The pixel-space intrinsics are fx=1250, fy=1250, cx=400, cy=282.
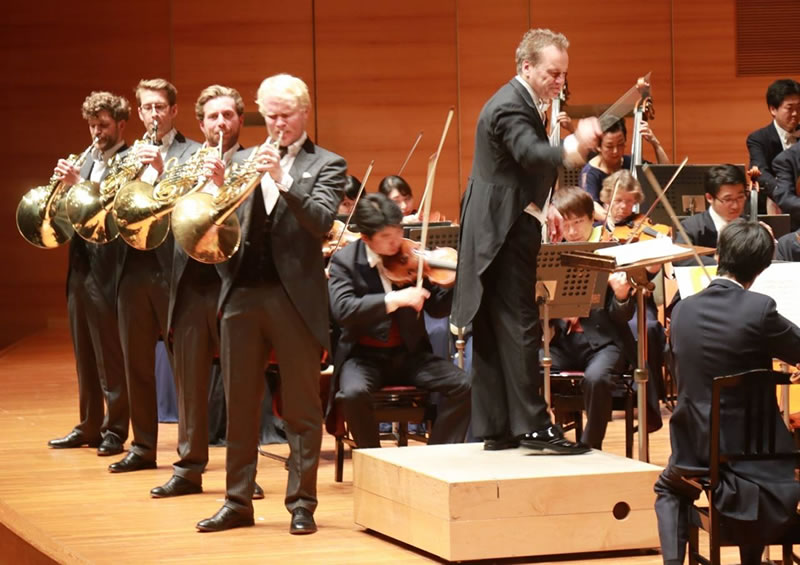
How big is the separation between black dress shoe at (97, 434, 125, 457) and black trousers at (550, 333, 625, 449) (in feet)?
6.29

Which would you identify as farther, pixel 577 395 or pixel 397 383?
pixel 577 395

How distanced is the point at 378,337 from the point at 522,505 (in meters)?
1.43

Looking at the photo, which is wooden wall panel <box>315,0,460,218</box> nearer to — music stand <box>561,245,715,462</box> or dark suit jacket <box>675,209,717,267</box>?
dark suit jacket <box>675,209,717,267</box>

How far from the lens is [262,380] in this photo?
13.1 ft

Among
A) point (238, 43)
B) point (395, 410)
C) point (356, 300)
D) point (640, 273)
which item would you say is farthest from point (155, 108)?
point (238, 43)

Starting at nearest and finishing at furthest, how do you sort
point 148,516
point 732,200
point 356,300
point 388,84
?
point 148,516 < point 356,300 < point 732,200 < point 388,84

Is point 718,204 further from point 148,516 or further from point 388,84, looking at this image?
point 388,84

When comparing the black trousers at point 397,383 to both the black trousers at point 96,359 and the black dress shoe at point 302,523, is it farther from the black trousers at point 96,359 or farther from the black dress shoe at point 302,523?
the black trousers at point 96,359

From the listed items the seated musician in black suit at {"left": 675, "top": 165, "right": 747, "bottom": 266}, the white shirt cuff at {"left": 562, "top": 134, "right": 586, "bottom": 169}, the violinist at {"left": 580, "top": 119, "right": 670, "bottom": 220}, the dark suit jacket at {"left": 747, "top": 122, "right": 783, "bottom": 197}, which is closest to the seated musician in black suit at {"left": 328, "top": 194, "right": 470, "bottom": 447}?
the white shirt cuff at {"left": 562, "top": 134, "right": 586, "bottom": 169}

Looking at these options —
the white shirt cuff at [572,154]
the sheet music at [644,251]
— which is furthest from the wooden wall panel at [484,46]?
the white shirt cuff at [572,154]

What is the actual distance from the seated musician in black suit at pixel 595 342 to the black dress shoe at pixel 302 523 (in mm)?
1322

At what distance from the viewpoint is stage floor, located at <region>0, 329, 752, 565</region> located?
373 cm

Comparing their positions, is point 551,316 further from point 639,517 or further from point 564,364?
point 639,517

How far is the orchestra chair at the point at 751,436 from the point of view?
299 centimetres
